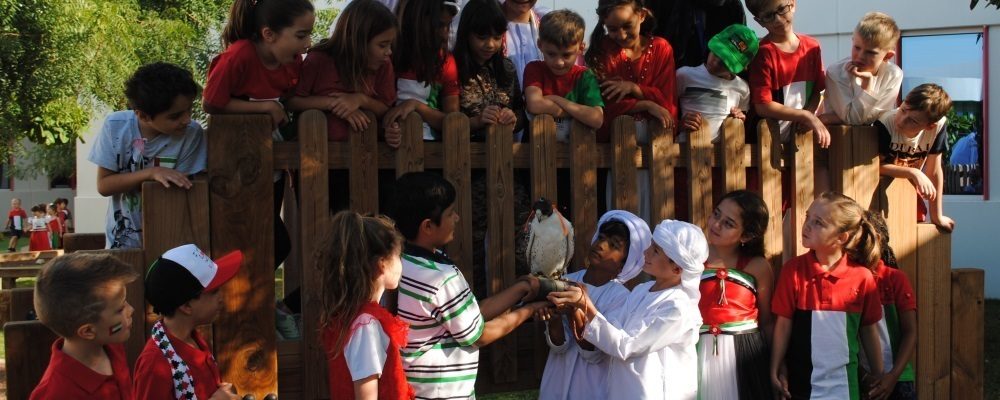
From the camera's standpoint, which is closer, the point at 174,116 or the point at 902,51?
the point at 174,116

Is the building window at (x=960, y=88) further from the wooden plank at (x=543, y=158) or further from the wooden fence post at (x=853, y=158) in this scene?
the wooden plank at (x=543, y=158)

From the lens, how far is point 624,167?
4793mm

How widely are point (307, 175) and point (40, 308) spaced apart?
4.07ft

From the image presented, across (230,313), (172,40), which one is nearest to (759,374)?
(230,313)

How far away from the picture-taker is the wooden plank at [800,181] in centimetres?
516

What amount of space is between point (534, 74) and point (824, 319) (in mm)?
1754

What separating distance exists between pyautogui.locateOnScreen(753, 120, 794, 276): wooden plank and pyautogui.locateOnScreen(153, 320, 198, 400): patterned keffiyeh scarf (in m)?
2.92

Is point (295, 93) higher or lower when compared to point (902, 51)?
lower

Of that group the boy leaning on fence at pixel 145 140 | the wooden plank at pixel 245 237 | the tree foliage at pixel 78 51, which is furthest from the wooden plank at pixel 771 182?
the tree foliage at pixel 78 51

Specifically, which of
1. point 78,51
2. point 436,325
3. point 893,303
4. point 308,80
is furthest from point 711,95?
point 78,51

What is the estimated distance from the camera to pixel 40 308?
3.23 m

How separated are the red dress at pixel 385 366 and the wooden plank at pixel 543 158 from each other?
119 centimetres

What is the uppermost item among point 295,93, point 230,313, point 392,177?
point 295,93

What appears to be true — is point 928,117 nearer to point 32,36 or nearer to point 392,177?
point 392,177
